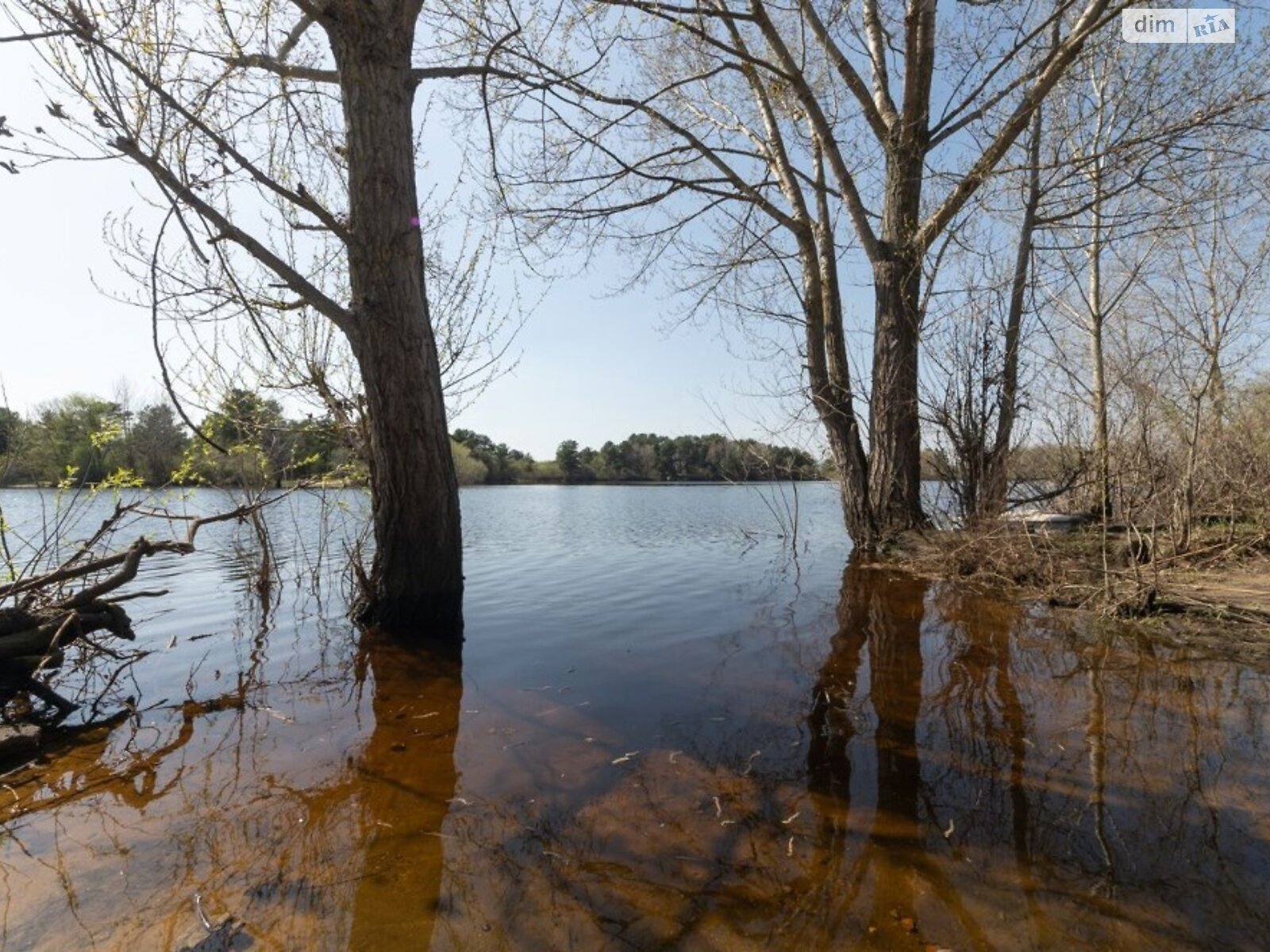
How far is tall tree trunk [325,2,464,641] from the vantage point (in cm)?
525

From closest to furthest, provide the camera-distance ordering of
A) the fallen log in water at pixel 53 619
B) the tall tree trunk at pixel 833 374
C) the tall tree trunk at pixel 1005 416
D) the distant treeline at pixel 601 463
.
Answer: the fallen log in water at pixel 53 619 < the tall tree trunk at pixel 1005 416 < the tall tree trunk at pixel 833 374 < the distant treeline at pixel 601 463

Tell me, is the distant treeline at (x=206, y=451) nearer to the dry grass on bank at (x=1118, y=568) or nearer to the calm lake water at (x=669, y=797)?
the calm lake water at (x=669, y=797)

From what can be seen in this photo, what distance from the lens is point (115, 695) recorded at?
170 inches

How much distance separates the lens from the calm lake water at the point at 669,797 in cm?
200

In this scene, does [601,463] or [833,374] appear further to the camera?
[601,463]

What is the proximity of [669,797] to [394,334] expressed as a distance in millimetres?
4265

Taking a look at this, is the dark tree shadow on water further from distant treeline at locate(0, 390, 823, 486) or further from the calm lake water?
distant treeline at locate(0, 390, 823, 486)

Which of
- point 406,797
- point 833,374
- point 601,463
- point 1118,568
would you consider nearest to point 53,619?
point 406,797

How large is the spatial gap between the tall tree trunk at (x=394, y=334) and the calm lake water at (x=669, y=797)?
2.07 feet

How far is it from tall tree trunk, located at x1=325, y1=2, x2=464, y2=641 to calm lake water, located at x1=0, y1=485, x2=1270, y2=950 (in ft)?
2.07

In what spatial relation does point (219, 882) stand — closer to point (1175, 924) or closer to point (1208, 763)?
point (1175, 924)

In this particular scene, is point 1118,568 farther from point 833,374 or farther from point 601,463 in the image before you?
point 601,463

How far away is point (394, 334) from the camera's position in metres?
5.32

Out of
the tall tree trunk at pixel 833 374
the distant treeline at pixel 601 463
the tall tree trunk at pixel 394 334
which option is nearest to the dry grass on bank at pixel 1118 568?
the tall tree trunk at pixel 833 374
